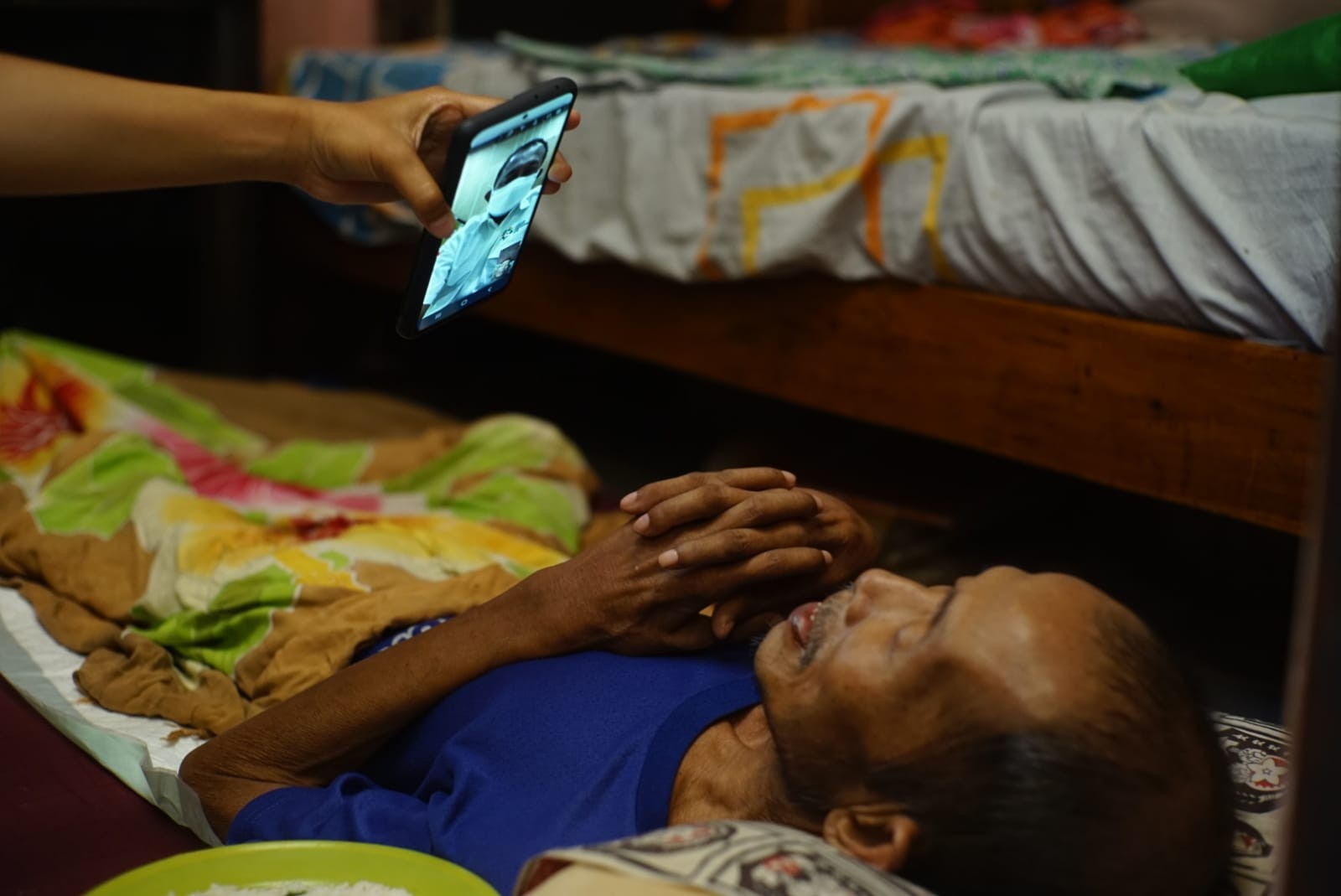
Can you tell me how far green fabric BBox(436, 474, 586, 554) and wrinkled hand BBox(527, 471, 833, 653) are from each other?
0.59m

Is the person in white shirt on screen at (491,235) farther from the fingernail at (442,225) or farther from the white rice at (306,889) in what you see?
the white rice at (306,889)

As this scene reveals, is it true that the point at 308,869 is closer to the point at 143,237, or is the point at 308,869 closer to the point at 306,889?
the point at 306,889

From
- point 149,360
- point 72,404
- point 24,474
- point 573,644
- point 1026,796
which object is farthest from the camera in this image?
point 149,360

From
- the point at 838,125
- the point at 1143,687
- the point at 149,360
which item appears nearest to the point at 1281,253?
the point at 838,125

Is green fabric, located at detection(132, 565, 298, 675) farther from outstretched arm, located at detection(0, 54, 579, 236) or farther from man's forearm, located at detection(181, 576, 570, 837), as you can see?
outstretched arm, located at detection(0, 54, 579, 236)

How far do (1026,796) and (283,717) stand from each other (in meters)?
0.60

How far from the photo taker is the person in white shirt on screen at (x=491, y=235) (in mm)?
1069

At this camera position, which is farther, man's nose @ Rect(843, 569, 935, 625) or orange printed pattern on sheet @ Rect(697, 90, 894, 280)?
orange printed pattern on sheet @ Rect(697, 90, 894, 280)

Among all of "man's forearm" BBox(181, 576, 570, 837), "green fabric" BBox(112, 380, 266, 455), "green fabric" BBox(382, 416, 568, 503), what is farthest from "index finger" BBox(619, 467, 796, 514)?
"green fabric" BBox(112, 380, 266, 455)

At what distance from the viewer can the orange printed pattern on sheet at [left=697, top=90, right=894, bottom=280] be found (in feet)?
5.82

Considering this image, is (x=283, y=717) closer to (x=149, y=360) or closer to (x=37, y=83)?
(x=37, y=83)

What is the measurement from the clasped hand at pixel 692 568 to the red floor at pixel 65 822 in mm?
376

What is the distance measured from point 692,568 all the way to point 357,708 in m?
0.29

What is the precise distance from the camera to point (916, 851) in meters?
0.82
